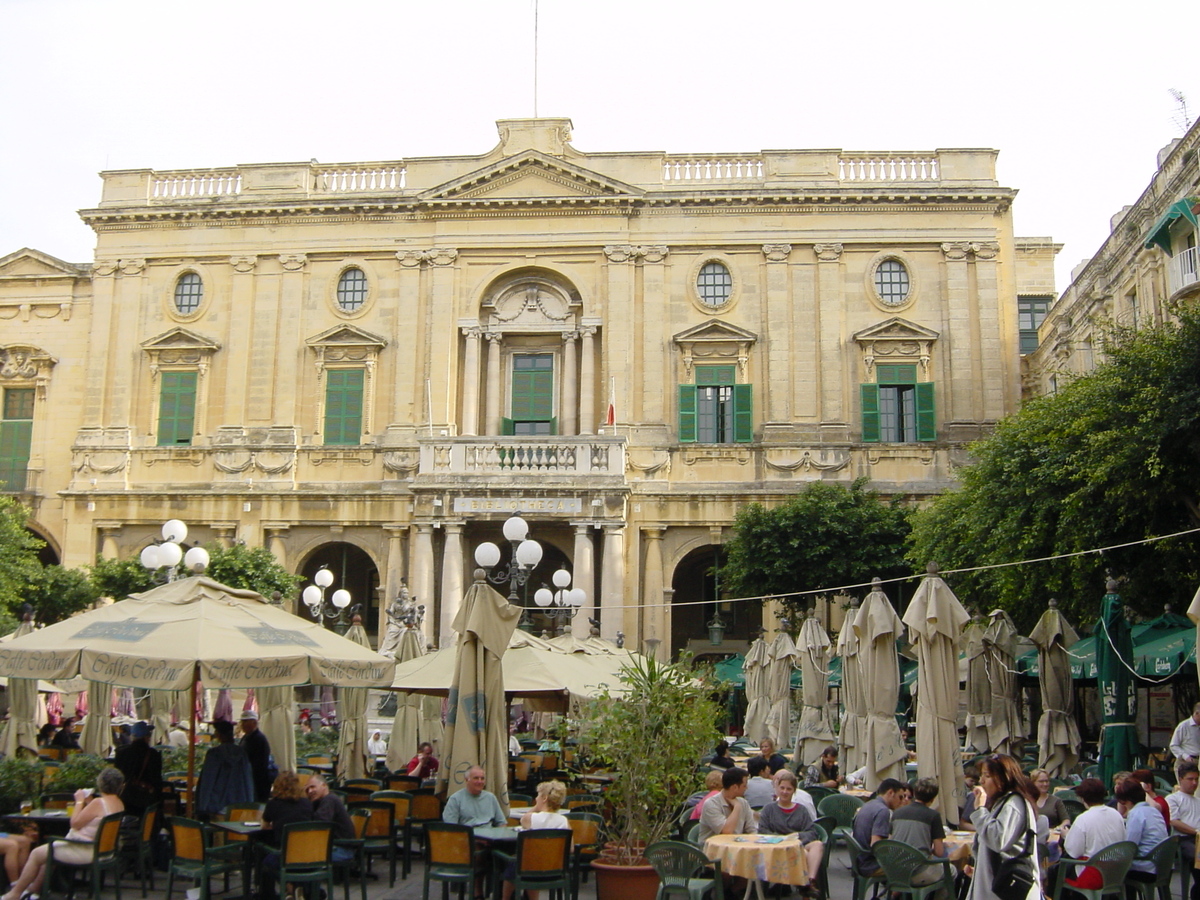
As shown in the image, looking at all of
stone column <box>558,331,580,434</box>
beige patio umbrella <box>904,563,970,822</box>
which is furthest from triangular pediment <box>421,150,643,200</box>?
beige patio umbrella <box>904,563,970,822</box>

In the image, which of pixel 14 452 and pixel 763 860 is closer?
pixel 763 860

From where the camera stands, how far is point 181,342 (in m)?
36.5

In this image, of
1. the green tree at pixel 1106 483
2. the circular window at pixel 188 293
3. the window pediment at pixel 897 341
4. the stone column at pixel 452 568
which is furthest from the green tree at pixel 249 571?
the green tree at pixel 1106 483

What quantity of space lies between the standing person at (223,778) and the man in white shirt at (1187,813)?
883cm

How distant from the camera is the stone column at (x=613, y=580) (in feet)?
107

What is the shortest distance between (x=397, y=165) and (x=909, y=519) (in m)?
18.3

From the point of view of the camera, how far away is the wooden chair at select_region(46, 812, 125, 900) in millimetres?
10523

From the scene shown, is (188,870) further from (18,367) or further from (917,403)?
(18,367)

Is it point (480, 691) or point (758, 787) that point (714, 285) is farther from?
point (480, 691)

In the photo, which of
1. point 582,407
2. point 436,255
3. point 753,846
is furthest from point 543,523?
point 753,846

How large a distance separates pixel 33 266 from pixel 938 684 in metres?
32.8

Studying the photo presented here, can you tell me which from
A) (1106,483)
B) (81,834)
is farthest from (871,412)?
(81,834)

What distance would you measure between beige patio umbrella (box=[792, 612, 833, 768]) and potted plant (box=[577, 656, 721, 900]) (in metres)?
9.62

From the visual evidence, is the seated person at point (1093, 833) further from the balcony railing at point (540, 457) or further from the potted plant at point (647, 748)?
the balcony railing at point (540, 457)
